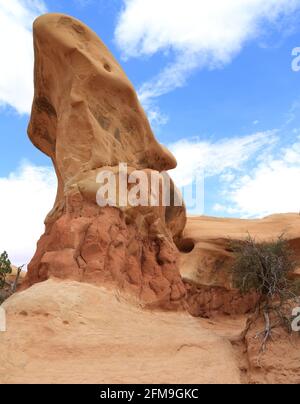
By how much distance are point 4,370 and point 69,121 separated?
7517mm

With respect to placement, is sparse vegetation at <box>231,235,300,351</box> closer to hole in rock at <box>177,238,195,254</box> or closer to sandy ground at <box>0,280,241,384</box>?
sandy ground at <box>0,280,241,384</box>

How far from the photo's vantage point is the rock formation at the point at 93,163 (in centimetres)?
1052

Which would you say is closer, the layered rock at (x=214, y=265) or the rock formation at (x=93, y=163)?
the rock formation at (x=93, y=163)

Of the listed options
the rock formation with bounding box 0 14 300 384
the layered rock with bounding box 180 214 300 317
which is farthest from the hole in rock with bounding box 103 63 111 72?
the layered rock with bounding box 180 214 300 317

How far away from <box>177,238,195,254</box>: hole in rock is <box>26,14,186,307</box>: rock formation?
174 inches

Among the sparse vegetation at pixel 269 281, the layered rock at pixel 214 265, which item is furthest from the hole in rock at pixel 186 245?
the sparse vegetation at pixel 269 281

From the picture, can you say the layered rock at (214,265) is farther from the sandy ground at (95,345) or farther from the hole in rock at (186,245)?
the sandy ground at (95,345)

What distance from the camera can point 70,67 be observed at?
42.1 feet

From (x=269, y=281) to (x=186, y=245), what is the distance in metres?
7.48

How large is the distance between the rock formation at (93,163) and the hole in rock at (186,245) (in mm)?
4432

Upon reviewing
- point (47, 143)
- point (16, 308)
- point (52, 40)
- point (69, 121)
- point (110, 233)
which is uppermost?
point (52, 40)
